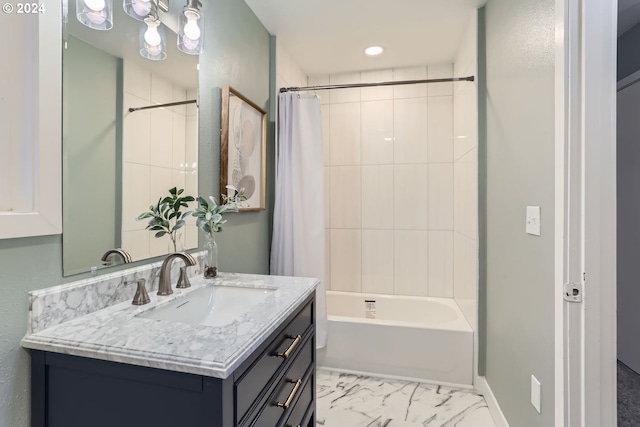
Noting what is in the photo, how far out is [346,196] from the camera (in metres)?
2.93

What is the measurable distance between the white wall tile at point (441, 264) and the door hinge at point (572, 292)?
5.67ft

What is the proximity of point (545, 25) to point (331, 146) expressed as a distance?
1.93 m

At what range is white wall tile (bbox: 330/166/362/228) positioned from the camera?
9.54 ft

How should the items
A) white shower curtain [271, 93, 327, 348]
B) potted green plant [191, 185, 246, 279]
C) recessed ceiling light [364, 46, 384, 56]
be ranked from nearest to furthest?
potted green plant [191, 185, 246, 279]
white shower curtain [271, 93, 327, 348]
recessed ceiling light [364, 46, 384, 56]

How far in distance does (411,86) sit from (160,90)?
2.18m

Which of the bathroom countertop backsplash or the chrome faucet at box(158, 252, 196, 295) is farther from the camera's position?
the chrome faucet at box(158, 252, 196, 295)

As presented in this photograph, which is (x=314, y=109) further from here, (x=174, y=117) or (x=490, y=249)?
(x=490, y=249)

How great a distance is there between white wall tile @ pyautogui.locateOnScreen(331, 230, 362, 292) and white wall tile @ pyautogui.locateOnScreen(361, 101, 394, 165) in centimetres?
71

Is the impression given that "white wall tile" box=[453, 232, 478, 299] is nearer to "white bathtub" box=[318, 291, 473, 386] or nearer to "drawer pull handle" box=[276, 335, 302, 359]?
"white bathtub" box=[318, 291, 473, 386]

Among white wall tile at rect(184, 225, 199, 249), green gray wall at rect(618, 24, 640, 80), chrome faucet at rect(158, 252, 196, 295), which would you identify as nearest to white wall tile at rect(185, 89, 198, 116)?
white wall tile at rect(184, 225, 199, 249)

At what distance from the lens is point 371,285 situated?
9.48ft

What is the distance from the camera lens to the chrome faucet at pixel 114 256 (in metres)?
1.05

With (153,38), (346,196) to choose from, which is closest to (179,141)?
(153,38)

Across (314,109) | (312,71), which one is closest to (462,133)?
(314,109)
